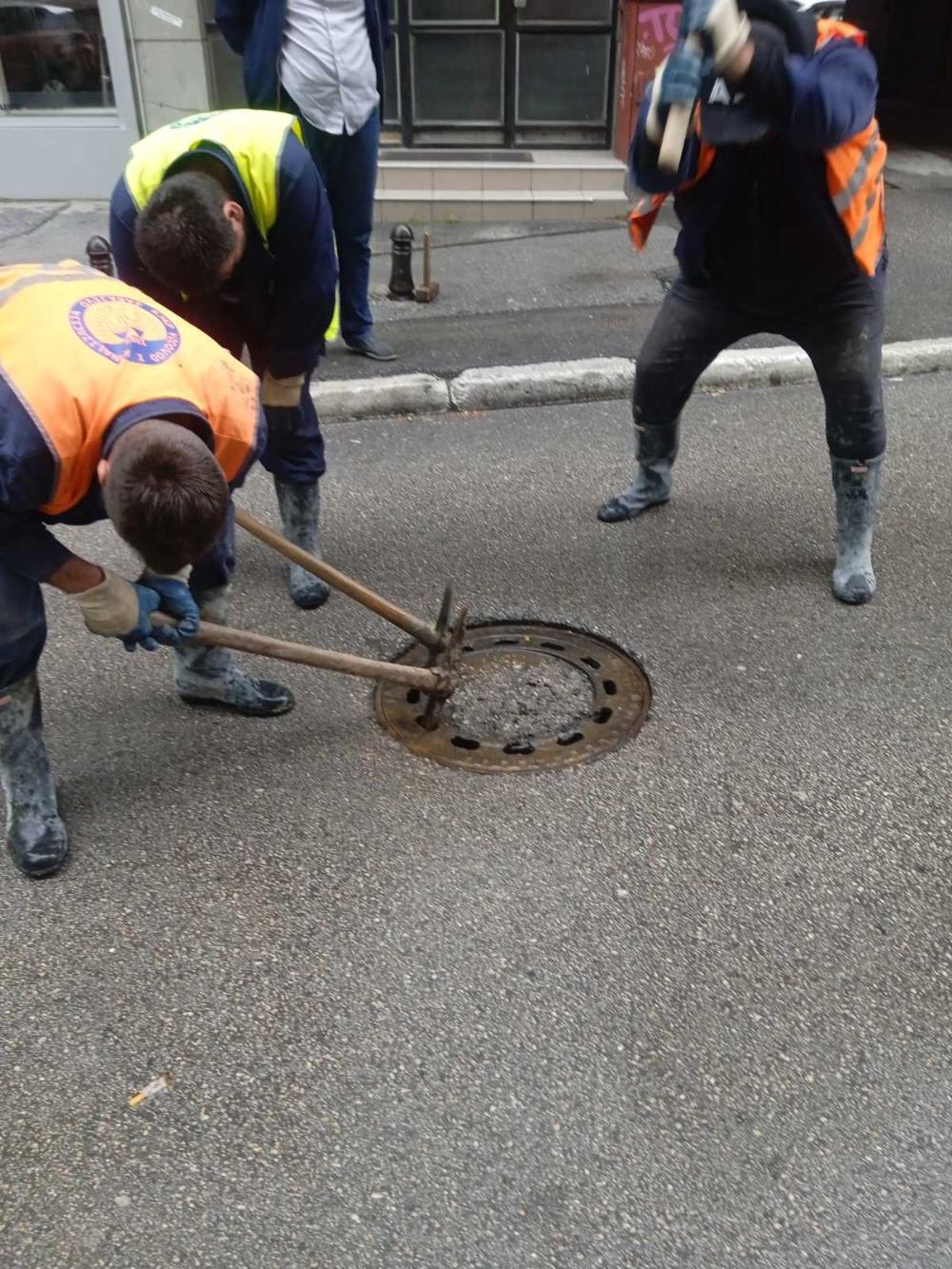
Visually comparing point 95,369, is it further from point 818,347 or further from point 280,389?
point 818,347

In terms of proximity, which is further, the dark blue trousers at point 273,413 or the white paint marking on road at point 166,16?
the white paint marking on road at point 166,16

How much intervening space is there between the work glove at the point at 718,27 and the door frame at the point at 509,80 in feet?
20.7

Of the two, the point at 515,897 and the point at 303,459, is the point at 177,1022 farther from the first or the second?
the point at 303,459

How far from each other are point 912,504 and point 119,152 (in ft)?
21.3

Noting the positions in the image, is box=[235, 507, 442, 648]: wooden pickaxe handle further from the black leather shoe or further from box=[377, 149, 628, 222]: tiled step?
box=[377, 149, 628, 222]: tiled step

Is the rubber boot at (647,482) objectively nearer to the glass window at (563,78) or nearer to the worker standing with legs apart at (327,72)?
the worker standing with legs apart at (327,72)

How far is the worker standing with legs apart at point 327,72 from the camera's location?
497 cm

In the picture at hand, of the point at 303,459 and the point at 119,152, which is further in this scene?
the point at 119,152

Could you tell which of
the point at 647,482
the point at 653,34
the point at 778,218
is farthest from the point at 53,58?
the point at 778,218

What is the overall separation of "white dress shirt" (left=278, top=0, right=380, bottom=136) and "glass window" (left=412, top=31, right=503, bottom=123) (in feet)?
11.5

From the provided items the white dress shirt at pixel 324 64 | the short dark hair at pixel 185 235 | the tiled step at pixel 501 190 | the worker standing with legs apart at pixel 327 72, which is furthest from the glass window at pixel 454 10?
the short dark hair at pixel 185 235

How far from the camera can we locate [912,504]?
434 centimetres

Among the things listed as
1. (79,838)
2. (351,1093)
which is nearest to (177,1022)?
(351,1093)

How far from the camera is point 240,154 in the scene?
298 cm
